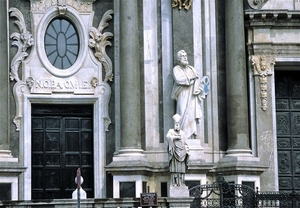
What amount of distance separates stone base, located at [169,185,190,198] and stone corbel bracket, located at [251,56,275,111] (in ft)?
17.8

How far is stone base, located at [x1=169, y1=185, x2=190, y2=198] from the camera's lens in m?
28.0

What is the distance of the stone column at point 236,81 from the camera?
31500mm

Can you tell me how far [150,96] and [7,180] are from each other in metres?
5.16

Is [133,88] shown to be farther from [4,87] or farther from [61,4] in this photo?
[4,87]

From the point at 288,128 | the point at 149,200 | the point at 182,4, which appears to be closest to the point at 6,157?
the point at 149,200

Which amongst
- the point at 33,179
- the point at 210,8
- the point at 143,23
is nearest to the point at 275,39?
the point at 210,8

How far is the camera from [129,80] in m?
31.0

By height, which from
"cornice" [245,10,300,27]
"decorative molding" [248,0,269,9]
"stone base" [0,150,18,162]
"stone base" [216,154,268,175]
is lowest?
"stone base" [216,154,268,175]

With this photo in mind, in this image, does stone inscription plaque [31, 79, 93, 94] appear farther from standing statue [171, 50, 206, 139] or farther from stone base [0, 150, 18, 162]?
standing statue [171, 50, 206, 139]

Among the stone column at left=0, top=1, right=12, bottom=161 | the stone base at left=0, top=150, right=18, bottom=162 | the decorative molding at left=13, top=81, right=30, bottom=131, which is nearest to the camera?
the stone base at left=0, top=150, right=18, bottom=162

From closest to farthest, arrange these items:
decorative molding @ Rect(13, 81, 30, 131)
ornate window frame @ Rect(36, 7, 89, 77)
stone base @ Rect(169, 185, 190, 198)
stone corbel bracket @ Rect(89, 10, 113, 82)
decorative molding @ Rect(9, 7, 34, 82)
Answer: stone base @ Rect(169, 185, 190, 198) → decorative molding @ Rect(13, 81, 30, 131) → decorative molding @ Rect(9, 7, 34, 82) → ornate window frame @ Rect(36, 7, 89, 77) → stone corbel bracket @ Rect(89, 10, 113, 82)

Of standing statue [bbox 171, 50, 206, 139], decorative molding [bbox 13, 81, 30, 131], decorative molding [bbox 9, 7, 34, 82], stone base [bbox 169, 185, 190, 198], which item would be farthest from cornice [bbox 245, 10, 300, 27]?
decorative molding [bbox 13, 81, 30, 131]

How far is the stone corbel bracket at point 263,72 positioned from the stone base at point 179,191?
542cm

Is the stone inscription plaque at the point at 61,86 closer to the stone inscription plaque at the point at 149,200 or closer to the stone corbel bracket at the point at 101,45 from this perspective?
the stone corbel bracket at the point at 101,45
